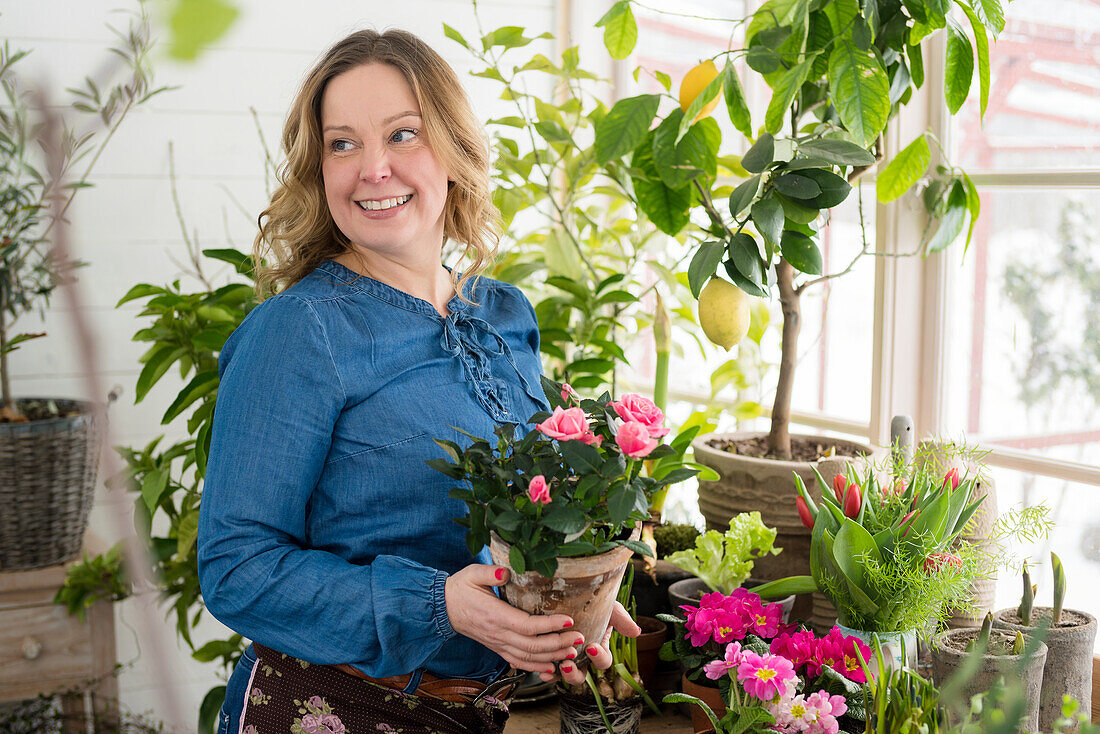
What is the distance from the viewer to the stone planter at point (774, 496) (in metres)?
1.30

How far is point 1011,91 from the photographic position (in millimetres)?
1461

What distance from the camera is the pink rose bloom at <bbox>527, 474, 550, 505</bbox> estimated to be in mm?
822

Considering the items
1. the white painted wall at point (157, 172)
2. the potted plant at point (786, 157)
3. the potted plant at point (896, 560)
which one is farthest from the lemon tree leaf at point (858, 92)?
the white painted wall at point (157, 172)

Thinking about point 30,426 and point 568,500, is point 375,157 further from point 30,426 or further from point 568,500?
point 30,426

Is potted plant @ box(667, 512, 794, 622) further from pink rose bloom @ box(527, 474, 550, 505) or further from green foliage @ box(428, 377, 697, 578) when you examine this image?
pink rose bloom @ box(527, 474, 550, 505)

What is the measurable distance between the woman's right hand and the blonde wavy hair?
1.44 feet

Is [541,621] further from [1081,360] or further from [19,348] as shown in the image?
[19,348]

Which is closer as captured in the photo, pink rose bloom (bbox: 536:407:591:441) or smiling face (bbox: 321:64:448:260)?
pink rose bloom (bbox: 536:407:591:441)

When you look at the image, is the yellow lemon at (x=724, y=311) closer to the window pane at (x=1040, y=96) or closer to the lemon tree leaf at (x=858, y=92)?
the lemon tree leaf at (x=858, y=92)

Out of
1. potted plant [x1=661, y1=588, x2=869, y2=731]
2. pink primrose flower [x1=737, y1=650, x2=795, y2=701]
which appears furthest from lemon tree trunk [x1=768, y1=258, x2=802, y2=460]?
pink primrose flower [x1=737, y1=650, x2=795, y2=701]

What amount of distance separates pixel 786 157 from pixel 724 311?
24 centimetres

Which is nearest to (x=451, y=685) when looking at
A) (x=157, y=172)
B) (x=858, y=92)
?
(x=858, y=92)

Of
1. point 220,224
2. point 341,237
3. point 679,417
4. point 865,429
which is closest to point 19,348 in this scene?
point 220,224

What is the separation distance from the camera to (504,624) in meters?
0.87
